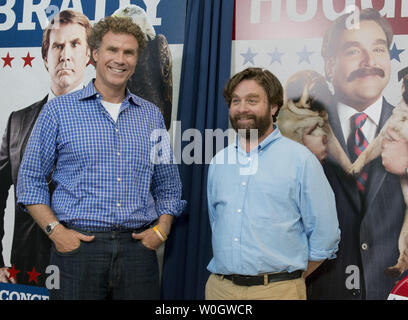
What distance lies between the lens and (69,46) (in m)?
2.44

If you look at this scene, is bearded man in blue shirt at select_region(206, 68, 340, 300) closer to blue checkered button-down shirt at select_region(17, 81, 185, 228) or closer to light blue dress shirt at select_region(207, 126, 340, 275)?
light blue dress shirt at select_region(207, 126, 340, 275)

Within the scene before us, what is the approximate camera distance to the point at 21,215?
2.43 meters

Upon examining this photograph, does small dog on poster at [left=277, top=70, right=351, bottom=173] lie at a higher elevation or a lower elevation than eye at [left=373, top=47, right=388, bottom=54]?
lower

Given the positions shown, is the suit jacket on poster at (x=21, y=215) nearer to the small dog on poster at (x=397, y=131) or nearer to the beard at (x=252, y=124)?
the beard at (x=252, y=124)

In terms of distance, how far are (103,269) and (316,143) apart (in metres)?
1.24

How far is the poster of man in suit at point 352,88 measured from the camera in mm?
2109

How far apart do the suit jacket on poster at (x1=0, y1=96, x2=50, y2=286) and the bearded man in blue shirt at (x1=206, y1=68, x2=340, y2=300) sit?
43.1 inches

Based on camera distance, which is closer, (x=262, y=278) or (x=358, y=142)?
(x=262, y=278)

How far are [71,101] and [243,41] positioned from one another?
99 cm

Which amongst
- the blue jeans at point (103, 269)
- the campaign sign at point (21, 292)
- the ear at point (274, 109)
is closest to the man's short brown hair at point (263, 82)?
the ear at point (274, 109)

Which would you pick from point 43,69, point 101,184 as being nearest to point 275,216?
point 101,184

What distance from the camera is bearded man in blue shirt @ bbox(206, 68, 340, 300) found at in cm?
168

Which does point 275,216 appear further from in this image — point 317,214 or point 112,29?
point 112,29

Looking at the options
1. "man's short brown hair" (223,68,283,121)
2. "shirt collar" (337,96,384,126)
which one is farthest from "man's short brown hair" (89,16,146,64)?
"shirt collar" (337,96,384,126)
